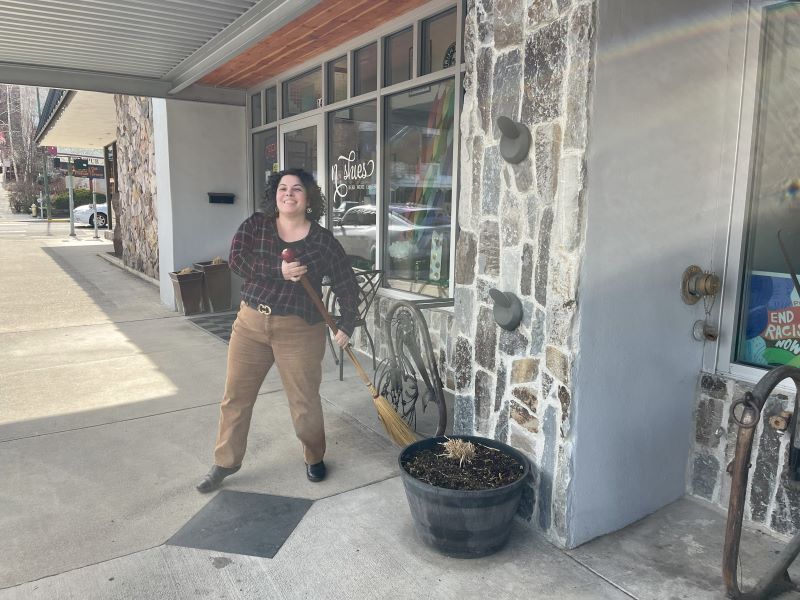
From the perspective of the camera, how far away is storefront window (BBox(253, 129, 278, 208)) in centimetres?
771

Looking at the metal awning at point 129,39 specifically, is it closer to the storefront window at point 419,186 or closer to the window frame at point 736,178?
the storefront window at point 419,186

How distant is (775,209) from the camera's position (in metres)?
2.88

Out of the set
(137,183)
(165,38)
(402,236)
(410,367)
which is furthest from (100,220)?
(410,367)

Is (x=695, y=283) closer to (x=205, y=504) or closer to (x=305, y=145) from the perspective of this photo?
(x=205, y=504)

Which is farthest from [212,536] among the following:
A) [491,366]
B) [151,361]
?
[151,361]

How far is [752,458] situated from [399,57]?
13.4 feet

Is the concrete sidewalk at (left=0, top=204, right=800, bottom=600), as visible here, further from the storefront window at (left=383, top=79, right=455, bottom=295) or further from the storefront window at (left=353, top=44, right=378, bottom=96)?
the storefront window at (left=353, top=44, right=378, bottom=96)

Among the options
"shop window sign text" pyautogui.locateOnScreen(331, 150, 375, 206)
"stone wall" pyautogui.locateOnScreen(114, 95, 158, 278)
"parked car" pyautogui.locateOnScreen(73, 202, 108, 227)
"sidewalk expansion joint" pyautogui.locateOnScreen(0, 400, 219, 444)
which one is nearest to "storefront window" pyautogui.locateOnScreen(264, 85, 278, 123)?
"shop window sign text" pyautogui.locateOnScreen(331, 150, 375, 206)

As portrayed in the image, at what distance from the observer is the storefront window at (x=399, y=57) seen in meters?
5.27

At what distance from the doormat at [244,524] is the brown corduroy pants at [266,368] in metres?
0.25

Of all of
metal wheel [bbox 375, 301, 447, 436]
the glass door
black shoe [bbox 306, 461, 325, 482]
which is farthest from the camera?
the glass door

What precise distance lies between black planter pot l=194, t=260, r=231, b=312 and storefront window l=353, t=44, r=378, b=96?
3.02 meters

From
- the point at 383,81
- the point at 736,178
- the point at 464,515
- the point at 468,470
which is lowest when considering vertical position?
the point at 464,515

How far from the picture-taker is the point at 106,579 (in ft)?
8.25
